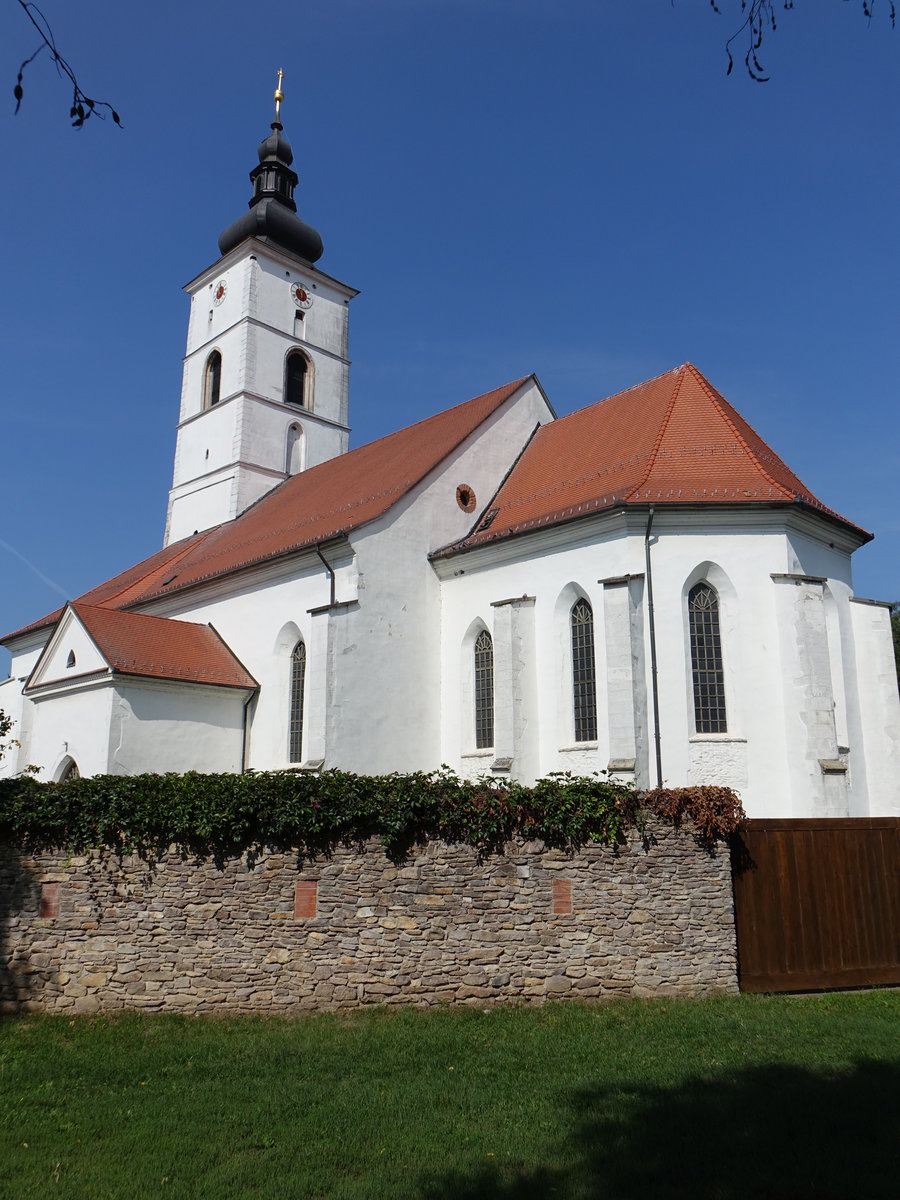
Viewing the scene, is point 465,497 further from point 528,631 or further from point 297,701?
point 297,701

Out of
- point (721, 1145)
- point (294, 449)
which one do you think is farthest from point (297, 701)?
point (721, 1145)

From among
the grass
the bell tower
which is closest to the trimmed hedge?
the grass

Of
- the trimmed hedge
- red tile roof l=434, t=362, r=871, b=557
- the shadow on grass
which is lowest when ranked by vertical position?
the shadow on grass

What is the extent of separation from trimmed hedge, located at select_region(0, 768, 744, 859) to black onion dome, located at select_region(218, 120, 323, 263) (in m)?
26.8

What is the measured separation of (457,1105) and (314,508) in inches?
722

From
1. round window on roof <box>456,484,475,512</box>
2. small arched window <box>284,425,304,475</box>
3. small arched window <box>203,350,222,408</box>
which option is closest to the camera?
round window on roof <box>456,484,475,512</box>

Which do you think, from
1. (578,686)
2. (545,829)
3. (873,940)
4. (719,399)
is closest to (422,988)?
(545,829)

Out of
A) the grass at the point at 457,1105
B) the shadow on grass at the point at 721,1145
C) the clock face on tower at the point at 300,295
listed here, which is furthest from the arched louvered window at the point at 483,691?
the clock face on tower at the point at 300,295

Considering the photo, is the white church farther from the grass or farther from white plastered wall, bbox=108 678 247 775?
the grass

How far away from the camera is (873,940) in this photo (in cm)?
1266

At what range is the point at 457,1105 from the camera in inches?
288

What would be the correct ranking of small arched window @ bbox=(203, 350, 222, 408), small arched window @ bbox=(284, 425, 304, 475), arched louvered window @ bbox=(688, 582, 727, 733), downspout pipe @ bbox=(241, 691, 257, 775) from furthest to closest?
small arched window @ bbox=(203, 350, 222, 408), small arched window @ bbox=(284, 425, 304, 475), downspout pipe @ bbox=(241, 691, 257, 775), arched louvered window @ bbox=(688, 582, 727, 733)

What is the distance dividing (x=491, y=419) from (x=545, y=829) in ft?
44.5

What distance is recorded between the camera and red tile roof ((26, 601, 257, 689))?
20.2 m
